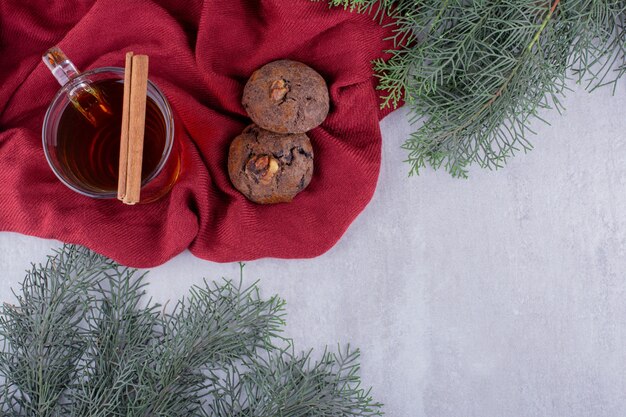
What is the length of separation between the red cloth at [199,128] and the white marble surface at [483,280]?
61mm

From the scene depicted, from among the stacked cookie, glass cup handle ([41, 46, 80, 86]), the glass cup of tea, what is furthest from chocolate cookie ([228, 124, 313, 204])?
glass cup handle ([41, 46, 80, 86])

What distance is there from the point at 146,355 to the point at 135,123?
0.35 metres

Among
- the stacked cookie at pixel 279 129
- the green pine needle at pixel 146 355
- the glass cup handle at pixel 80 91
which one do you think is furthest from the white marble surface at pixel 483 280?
the glass cup handle at pixel 80 91

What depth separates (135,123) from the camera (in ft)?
2.76

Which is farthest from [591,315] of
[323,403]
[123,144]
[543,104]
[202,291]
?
[123,144]

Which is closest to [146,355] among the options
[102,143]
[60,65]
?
[102,143]

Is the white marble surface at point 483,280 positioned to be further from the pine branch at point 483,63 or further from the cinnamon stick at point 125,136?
the cinnamon stick at point 125,136

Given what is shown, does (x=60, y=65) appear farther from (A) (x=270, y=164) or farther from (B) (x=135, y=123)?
(A) (x=270, y=164)

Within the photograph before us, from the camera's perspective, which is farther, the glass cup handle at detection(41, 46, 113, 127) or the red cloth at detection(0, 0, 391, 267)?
the red cloth at detection(0, 0, 391, 267)

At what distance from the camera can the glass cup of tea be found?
35.4 inches

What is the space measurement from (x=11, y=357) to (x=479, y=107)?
79 centimetres

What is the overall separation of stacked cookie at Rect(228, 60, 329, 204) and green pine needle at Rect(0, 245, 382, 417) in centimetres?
18

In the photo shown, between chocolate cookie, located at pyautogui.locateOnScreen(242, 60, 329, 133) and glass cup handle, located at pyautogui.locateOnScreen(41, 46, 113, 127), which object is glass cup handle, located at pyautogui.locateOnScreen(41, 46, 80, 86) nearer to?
glass cup handle, located at pyautogui.locateOnScreen(41, 46, 113, 127)

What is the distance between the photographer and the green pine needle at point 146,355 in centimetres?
95
